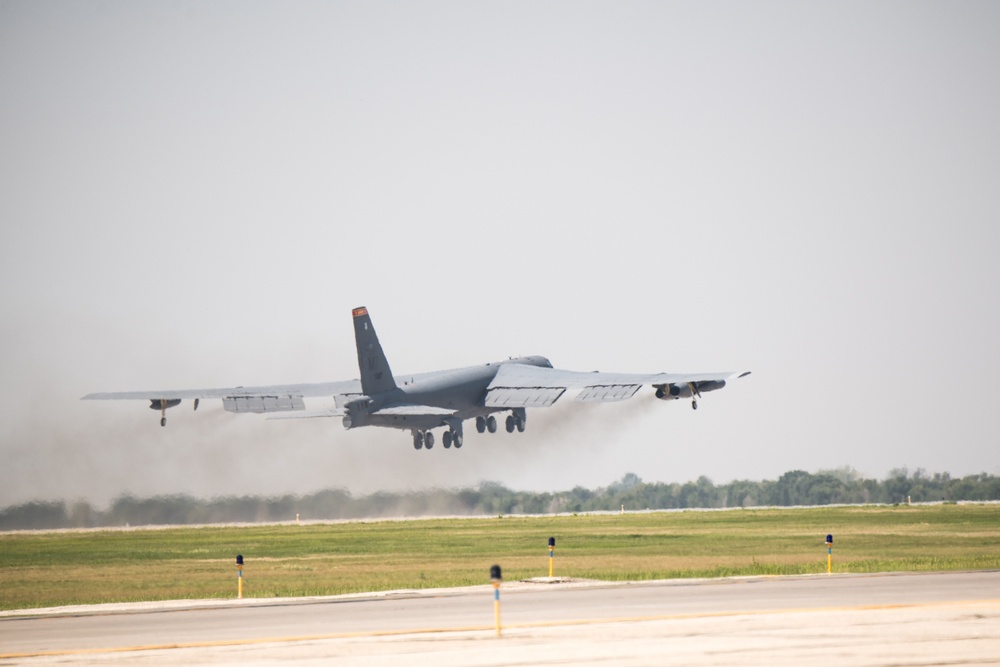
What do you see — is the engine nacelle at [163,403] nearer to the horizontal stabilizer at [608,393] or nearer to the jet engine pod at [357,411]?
the jet engine pod at [357,411]

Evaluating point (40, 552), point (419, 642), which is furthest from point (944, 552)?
point (40, 552)

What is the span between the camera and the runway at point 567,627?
81.8 ft

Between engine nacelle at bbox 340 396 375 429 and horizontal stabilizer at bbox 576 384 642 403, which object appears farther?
horizontal stabilizer at bbox 576 384 642 403

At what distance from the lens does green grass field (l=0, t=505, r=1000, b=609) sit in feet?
141

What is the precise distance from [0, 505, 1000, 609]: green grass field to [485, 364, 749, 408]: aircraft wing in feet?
22.0

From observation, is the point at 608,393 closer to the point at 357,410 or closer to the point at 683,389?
the point at 683,389

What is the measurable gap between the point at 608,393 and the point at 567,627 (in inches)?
1546

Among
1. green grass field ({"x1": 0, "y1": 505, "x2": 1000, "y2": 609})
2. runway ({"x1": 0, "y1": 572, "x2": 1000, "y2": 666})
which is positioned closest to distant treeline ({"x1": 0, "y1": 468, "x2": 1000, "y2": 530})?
green grass field ({"x1": 0, "y1": 505, "x2": 1000, "y2": 609})

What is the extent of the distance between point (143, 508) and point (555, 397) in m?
22.7

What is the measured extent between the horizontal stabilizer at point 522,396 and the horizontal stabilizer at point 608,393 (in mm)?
5427

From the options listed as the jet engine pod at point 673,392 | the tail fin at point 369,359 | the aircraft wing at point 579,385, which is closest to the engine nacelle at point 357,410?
the tail fin at point 369,359

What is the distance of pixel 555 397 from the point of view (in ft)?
240

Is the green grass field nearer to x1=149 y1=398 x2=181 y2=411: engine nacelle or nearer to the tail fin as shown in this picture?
x1=149 y1=398 x2=181 y2=411: engine nacelle

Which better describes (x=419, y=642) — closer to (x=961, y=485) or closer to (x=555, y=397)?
(x=555, y=397)
